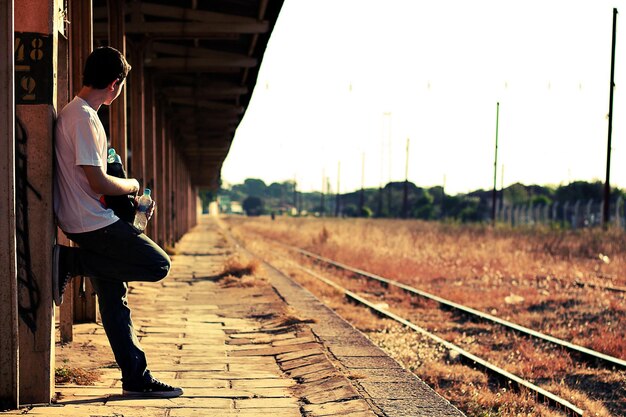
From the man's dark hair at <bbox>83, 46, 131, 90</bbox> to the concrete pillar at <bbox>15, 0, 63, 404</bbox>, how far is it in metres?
0.19

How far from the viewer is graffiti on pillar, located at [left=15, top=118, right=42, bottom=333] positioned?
13.7 ft

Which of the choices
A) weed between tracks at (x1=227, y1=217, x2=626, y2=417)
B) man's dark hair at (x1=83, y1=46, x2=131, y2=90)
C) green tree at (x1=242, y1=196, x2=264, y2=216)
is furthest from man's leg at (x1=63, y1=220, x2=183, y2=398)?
green tree at (x1=242, y1=196, x2=264, y2=216)

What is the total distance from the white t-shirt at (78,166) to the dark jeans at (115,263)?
0.06 meters

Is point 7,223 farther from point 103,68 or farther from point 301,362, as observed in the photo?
point 301,362

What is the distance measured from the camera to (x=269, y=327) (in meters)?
7.95

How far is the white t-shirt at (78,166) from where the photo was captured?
13.5ft

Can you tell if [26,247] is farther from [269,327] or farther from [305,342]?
[269,327]

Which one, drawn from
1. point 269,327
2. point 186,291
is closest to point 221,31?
point 186,291

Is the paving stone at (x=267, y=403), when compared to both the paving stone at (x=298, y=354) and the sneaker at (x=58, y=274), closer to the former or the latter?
the sneaker at (x=58, y=274)

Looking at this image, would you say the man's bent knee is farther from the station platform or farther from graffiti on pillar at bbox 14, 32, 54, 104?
graffiti on pillar at bbox 14, 32, 54, 104

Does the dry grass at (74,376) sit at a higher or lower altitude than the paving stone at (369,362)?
higher

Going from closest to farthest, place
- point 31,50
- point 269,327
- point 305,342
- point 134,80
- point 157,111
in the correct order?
point 31,50
point 305,342
point 269,327
point 134,80
point 157,111

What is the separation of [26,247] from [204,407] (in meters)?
1.21

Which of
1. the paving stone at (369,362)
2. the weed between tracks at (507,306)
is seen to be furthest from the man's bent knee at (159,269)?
the weed between tracks at (507,306)
